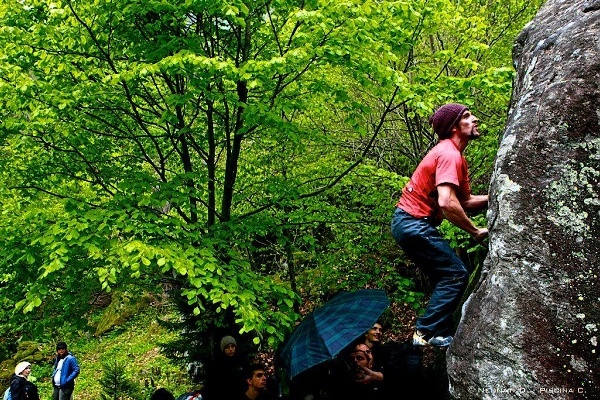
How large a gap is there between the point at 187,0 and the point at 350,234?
4626 mm

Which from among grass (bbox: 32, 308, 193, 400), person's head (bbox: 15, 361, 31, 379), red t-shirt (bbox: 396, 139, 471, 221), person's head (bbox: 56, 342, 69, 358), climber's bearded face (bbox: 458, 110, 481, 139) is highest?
climber's bearded face (bbox: 458, 110, 481, 139)

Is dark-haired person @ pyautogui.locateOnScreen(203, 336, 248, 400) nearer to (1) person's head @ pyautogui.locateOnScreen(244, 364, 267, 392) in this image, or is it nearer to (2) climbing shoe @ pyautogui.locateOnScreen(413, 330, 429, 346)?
(1) person's head @ pyautogui.locateOnScreen(244, 364, 267, 392)

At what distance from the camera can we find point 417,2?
5.29 metres

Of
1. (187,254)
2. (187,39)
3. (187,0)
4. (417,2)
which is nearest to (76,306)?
(187,254)

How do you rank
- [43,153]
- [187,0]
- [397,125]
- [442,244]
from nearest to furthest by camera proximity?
[442,244] < [187,0] < [43,153] < [397,125]

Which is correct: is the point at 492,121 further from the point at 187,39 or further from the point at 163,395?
the point at 163,395

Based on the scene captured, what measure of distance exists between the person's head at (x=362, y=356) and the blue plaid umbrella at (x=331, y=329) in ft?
1.81

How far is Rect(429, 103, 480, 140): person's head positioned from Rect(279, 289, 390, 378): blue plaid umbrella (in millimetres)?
1946

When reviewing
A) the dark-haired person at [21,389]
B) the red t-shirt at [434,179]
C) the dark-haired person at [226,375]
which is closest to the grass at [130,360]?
the dark-haired person at [21,389]

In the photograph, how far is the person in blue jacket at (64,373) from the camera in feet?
31.2

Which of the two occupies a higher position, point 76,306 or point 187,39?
point 187,39

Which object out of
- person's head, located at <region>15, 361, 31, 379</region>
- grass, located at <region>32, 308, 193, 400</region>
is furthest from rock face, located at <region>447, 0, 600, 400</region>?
grass, located at <region>32, 308, 193, 400</region>

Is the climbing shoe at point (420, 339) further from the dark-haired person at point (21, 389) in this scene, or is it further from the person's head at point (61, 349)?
the person's head at point (61, 349)

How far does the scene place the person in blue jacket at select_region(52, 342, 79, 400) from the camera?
9508 millimetres
